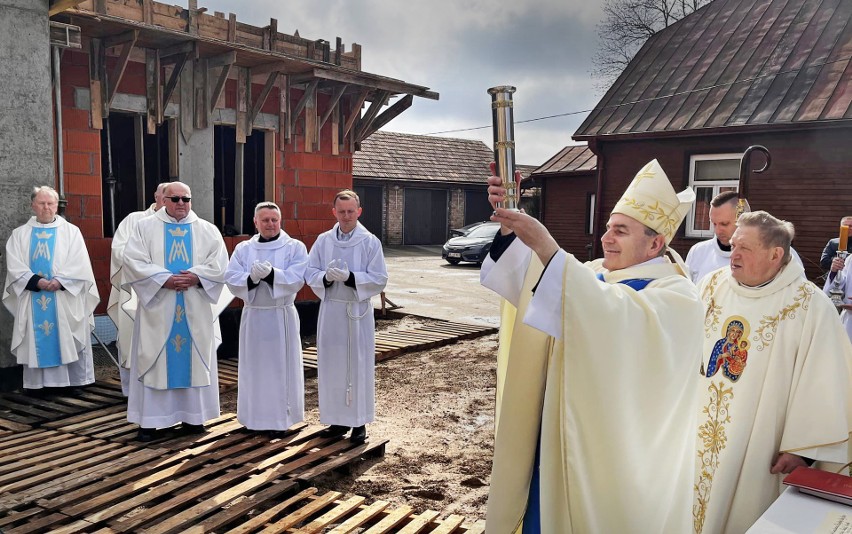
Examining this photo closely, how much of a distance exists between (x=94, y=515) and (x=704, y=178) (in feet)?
38.9

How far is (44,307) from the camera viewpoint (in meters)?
6.50

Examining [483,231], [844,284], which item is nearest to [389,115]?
[844,284]

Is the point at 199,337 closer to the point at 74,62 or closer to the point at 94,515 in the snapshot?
the point at 94,515

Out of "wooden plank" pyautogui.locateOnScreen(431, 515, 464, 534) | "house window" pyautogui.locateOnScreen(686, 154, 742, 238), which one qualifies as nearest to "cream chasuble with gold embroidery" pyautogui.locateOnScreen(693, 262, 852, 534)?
"wooden plank" pyautogui.locateOnScreen(431, 515, 464, 534)

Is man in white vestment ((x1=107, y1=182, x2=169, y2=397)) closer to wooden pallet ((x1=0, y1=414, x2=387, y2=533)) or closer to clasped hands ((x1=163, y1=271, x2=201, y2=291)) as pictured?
wooden pallet ((x1=0, y1=414, x2=387, y2=533))

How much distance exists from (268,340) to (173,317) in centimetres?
80

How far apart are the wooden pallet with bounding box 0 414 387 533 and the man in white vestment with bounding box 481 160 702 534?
233cm

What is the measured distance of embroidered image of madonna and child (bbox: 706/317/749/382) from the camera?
314cm

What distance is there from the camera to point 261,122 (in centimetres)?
967

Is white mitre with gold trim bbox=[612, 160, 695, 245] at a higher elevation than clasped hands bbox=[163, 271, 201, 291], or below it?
higher

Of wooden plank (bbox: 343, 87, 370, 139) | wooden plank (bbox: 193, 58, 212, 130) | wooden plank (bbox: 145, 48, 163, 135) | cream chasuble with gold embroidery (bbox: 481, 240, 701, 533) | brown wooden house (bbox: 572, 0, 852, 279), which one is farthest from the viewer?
brown wooden house (bbox: 572, 0, 852, 279)

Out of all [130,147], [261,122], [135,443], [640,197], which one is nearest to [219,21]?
[261,122]

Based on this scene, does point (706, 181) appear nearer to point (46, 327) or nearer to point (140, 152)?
point (140, 152)

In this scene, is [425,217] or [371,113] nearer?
[371,113]
